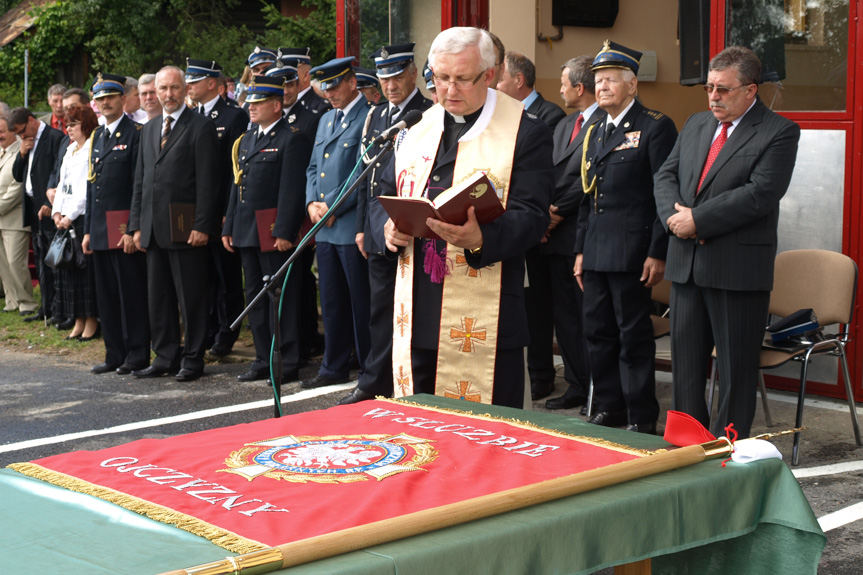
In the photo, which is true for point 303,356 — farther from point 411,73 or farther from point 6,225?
point 6,225

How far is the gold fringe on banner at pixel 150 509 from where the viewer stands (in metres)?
2.06

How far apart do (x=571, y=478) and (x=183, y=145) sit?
20.5 feet

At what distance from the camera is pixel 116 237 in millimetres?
8406

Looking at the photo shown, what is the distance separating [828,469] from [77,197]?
21.9ft

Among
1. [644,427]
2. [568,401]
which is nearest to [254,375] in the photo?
[568,401]

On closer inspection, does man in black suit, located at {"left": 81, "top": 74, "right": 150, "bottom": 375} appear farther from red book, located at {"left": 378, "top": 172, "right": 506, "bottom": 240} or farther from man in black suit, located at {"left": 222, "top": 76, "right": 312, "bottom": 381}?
red book, located at {"left": 378, "top": 172, "right": 506, "bottom": 240}

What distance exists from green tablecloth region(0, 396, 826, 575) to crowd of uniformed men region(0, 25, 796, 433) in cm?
153

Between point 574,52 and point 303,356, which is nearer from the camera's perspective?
point 303,356

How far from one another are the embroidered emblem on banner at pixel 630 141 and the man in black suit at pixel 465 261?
1834 mm

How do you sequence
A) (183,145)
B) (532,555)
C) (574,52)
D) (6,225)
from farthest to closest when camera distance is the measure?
1. (6,225)
2. (574,52)
3. (183,145)
4. (532,555)

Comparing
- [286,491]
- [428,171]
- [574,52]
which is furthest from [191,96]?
[286,491]

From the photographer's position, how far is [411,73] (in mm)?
7000

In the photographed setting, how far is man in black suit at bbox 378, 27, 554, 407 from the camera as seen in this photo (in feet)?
13.8

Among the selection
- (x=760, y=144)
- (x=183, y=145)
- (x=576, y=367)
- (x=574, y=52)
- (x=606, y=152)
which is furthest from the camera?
(x=574, y=52)
